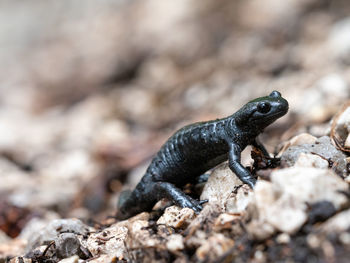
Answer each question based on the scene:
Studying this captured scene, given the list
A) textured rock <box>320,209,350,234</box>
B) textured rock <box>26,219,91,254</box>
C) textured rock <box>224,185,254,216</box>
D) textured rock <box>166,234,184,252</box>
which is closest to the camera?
textured rock <box>320,209,350,234</box>

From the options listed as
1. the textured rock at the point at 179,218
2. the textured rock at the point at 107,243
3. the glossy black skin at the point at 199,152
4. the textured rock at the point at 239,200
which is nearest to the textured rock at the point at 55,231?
the textured rock at the point at 107,243

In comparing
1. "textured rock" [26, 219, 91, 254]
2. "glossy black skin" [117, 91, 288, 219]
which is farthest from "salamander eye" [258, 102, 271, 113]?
"textured rock" [26, 219, 91, 254]

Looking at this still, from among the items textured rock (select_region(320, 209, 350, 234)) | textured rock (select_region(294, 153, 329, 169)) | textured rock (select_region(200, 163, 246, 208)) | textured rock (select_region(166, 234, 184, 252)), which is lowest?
textured rock (select_region(320, 209, 350, 234))

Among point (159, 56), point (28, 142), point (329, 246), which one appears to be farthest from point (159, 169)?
point (159, 56)

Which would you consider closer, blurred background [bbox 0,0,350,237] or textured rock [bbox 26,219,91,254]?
textured rock [bbox 26,219,91,254]

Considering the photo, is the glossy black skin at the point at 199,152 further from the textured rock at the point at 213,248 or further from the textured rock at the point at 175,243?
the textured rock at the point at 213,248

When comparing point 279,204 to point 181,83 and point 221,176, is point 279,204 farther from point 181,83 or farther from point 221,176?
point 181,83

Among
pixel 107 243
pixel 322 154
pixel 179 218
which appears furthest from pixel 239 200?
pixel 107 243

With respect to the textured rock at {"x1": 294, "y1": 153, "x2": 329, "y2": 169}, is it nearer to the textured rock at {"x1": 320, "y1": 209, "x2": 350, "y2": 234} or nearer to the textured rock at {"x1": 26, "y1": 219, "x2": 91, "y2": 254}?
the textured rock at {"x1": 320, "y1": 209, "x2": 350, "y2": 234}
